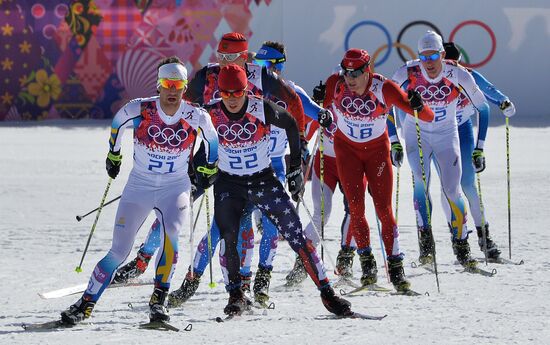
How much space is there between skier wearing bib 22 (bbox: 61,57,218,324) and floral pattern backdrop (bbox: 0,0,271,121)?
1672 cm

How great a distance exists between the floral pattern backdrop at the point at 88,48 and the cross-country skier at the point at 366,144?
15.5 m

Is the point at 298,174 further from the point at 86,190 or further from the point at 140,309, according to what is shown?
the point at 86,190

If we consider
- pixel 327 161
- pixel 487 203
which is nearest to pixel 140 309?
pixel 327 161

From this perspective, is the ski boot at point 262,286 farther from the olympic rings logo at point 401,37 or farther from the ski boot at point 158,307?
the olympic rings logo at point 401,37

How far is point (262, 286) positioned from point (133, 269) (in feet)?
4.17

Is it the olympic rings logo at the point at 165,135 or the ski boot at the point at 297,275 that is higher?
the olympic rings logo at the point at 165,135

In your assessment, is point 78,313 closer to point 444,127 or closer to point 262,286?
point 262,286

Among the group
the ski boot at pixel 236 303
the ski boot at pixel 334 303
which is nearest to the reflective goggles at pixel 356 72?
the ski boot at pixel 334 303

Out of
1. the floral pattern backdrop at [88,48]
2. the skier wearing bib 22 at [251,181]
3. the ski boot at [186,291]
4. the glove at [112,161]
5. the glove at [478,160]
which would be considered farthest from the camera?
the floral pattern backdrop at [88,48]

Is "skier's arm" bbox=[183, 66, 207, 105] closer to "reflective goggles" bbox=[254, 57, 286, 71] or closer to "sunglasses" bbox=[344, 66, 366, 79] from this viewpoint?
"reflective goggles" bbox=[254, 57, 286, 71]

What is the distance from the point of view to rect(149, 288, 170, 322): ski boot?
735cm

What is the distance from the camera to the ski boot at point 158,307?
7.35 meters

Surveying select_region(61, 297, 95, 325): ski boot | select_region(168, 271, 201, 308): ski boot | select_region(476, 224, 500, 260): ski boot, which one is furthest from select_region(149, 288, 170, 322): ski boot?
select_region(476, 224, 500, 260): ski boot

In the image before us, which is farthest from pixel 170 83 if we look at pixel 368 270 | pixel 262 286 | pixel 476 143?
pixel 476 143
